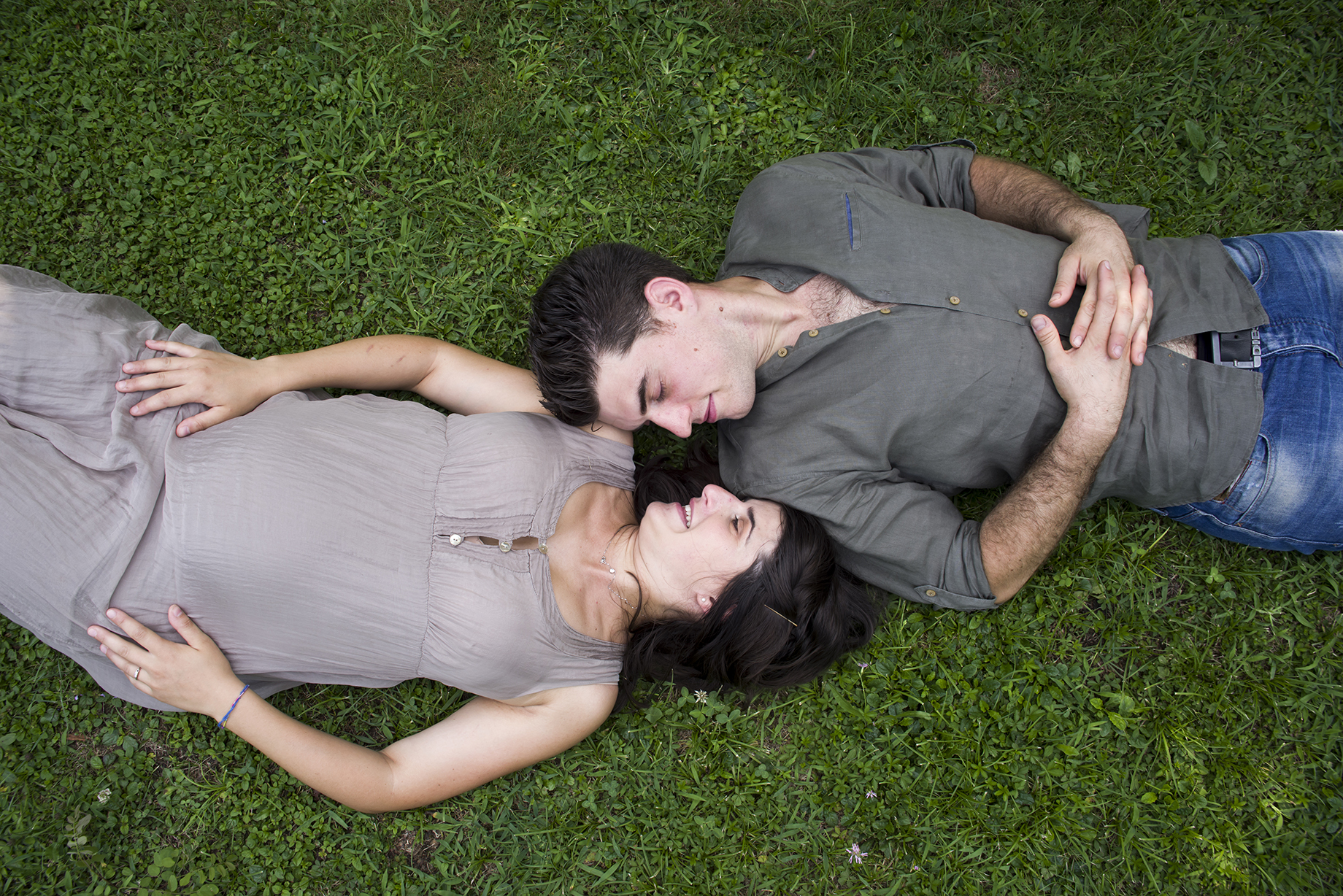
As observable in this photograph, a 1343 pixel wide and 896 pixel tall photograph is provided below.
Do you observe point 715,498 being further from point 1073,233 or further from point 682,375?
point 1073,233

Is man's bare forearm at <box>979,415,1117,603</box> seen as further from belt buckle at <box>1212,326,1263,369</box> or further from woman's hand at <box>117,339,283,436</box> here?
woman's hand at <box>117,339,283,436</box>

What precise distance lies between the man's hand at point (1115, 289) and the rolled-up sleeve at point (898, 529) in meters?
0.97

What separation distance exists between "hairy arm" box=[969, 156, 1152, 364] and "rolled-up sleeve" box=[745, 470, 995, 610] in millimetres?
975

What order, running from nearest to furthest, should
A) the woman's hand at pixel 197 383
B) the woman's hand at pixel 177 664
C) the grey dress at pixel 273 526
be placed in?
the grey dress at pixel 273 526 < the woman's hand at pixel 177 664 < the woman's hand at pixel 197 383

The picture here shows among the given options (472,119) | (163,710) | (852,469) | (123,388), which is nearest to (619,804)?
(852,469)

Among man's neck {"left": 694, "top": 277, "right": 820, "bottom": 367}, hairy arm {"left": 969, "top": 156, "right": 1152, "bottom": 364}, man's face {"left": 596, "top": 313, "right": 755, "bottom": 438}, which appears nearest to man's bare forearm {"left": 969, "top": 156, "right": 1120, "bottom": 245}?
hairy arm {"left": 969, "top": 156, "right": 1152, "bottom": 364}

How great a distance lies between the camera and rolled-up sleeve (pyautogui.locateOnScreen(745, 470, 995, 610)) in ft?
11.0

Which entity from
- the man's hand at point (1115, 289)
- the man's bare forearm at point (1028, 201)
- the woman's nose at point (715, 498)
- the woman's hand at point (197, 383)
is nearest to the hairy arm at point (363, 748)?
the woman's hand at point (197, 383)

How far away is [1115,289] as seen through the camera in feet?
10.8

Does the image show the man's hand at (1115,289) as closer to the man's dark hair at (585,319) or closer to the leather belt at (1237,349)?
the leather belt at (1237,349)

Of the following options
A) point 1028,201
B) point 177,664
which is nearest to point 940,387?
point 1028,201

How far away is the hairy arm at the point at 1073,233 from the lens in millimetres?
3285

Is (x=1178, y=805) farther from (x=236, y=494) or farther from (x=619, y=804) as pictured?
(x=236, y=494)

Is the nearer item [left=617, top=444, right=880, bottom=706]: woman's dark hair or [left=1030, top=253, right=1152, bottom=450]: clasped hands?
[left=1030, top=253, right=1152, bottom=450]: clasped hands
